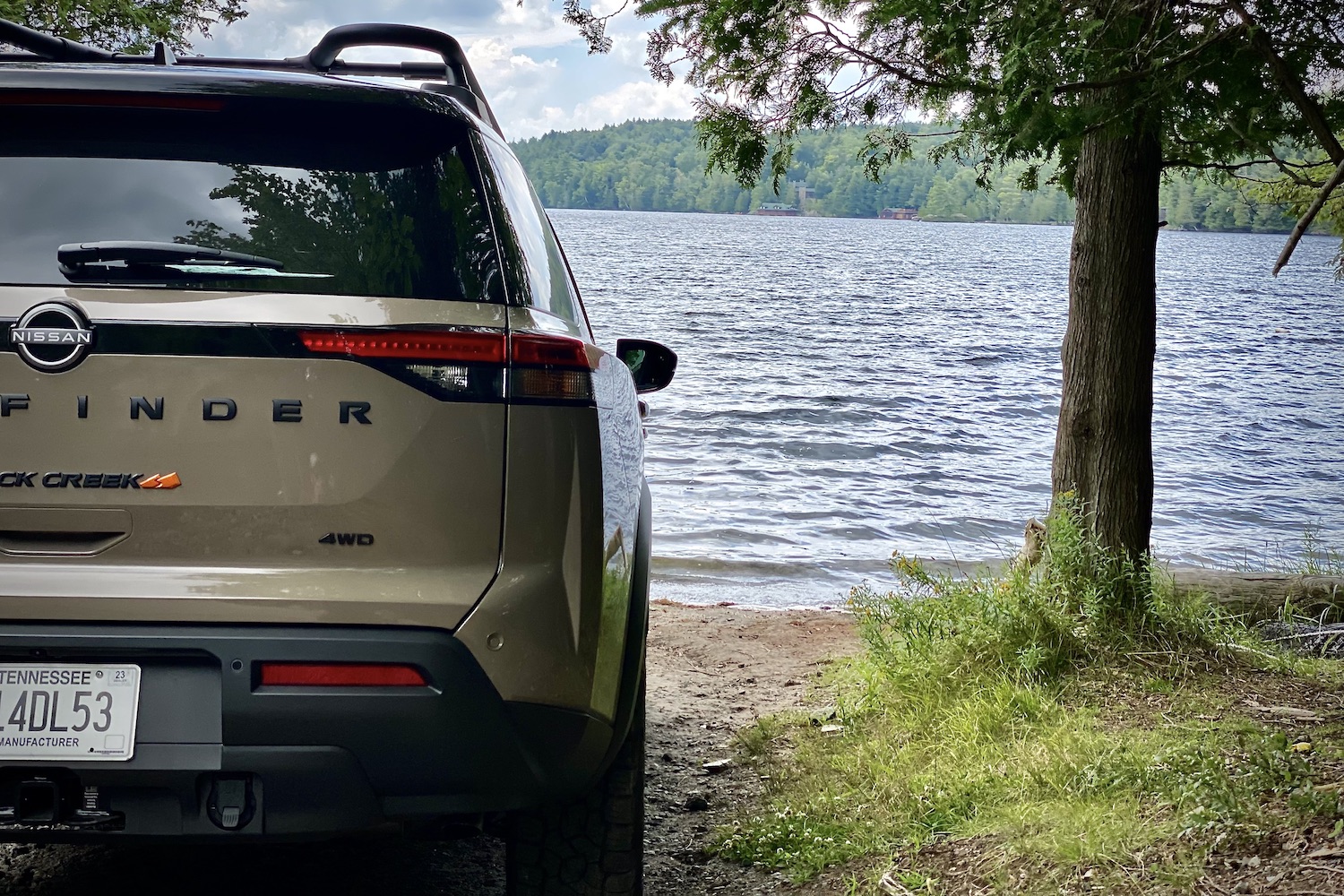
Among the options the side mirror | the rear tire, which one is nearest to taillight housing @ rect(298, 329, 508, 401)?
the rear tire

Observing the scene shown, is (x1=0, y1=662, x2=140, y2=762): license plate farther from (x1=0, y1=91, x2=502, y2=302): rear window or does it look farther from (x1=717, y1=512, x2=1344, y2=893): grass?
(x1=717, y1=512, x2=1344, y2=893): grass

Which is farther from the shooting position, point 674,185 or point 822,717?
point 674,185

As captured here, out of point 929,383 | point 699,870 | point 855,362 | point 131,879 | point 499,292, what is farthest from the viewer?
point 855,362

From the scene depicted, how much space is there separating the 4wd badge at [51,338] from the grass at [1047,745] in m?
2.39

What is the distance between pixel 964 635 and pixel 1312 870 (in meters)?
1.92

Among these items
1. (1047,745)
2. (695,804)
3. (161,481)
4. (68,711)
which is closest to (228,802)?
(68,711)

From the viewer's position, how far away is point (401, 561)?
2.24 metres

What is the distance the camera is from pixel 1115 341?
16.7ft

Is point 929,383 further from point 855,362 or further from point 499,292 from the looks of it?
point 499,292

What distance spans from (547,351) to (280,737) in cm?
87

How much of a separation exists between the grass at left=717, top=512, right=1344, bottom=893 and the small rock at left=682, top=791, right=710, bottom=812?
10.7 inches

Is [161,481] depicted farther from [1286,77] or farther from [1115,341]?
[1115,341]

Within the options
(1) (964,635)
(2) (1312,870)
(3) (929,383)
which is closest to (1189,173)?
(1) (964,635)

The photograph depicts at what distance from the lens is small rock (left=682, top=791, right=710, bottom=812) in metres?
4.34
